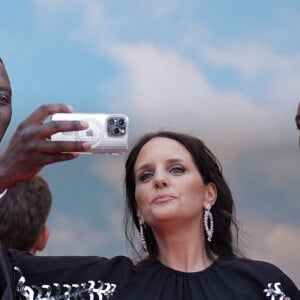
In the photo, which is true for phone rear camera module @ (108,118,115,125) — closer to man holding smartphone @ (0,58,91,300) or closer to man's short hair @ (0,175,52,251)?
man holding smartphone @ (0,58,91,300)

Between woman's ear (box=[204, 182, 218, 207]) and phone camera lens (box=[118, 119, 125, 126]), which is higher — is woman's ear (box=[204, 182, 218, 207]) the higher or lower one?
the lower one

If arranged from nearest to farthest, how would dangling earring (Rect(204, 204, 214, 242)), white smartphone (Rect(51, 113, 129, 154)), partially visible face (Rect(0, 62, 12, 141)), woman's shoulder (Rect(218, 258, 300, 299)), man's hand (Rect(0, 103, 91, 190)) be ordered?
1. man's hand (Rect(0, 103, 91, 190))
2. white smartphone (Rect(51, 113, 129, 154))
3. partially visible face (Rect(0, 62, 12, 141))
4. woman's shoulder (Rect(218, 258, 300, 299))
5. dangling earring (Rect(204, 204, 214, 242))

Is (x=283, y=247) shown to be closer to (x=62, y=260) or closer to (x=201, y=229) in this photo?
(x=201, y=229)

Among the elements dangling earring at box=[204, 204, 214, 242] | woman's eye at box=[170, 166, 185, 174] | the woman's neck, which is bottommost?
the woman's neck

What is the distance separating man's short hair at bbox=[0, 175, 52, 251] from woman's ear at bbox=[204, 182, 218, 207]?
0.35 metres

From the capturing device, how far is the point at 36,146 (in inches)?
51.7

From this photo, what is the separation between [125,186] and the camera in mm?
2049

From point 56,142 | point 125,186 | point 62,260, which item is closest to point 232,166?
point 125,186

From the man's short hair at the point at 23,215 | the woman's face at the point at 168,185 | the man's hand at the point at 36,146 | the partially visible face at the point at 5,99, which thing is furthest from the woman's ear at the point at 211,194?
the man's hand at the point at 36,146

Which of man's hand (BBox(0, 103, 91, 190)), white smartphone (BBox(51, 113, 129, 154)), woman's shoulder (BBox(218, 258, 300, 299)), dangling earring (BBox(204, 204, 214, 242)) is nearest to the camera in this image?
man's hand (BBox(0, 103, 91, 190))

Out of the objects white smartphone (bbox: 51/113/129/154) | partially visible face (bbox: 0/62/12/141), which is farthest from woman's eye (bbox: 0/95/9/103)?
white smartphone (bbox: 51/113/129/154)

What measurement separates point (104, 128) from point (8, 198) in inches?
20.9

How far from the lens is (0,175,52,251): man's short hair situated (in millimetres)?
1874

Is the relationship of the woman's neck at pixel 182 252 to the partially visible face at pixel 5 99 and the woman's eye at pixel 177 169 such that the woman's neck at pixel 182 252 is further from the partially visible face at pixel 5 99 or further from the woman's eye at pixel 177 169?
the partially visible face at pixel 5 99
